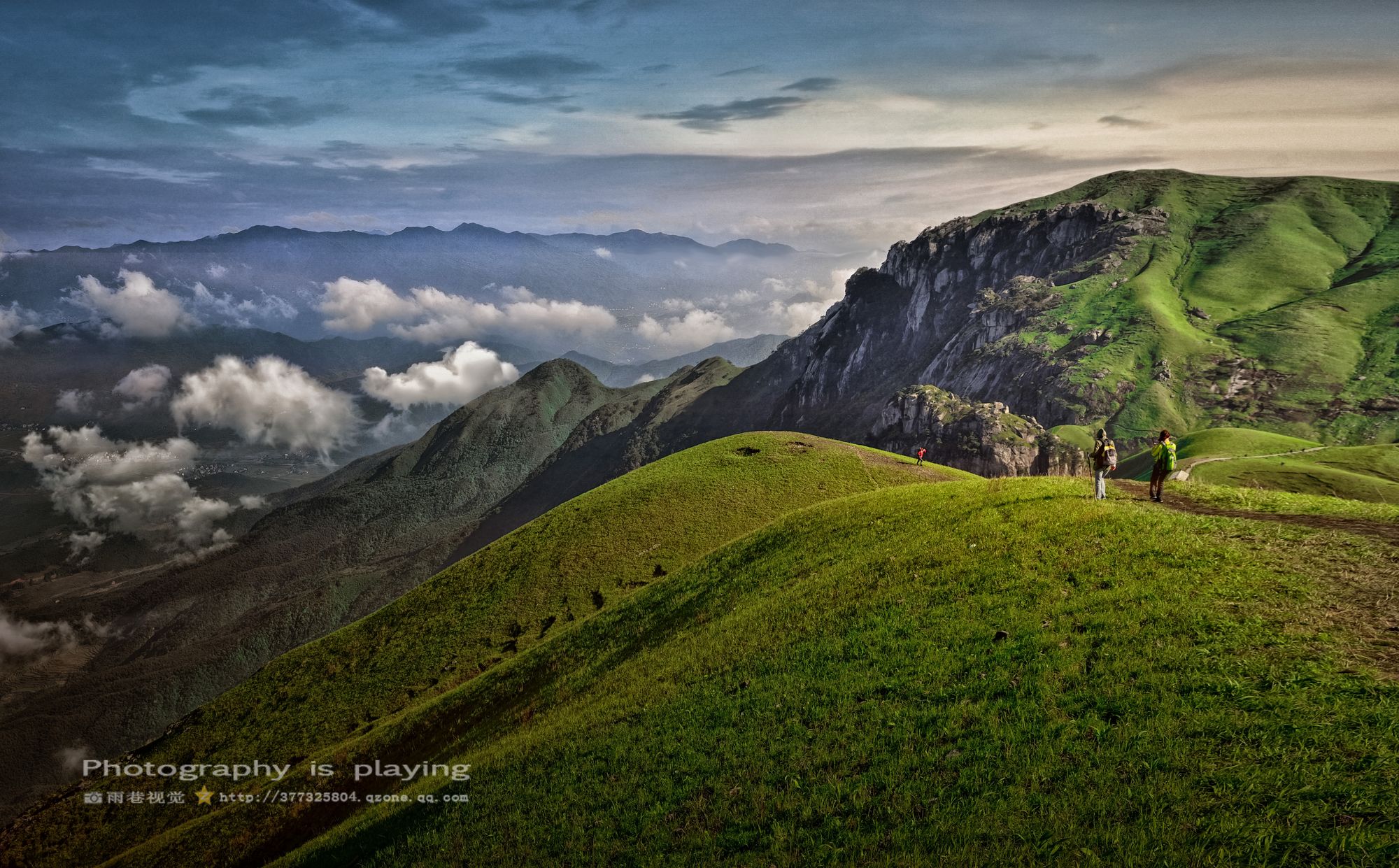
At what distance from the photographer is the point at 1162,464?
30156 mm

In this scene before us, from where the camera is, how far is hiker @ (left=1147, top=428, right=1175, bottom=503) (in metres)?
29.8

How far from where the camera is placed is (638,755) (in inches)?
834

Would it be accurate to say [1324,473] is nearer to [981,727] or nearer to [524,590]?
[524,590]

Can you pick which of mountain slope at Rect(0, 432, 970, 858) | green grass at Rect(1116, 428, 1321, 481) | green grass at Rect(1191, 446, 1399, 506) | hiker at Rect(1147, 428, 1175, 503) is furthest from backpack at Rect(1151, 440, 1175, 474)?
green grass at Rect(1116, 428, 1321, 481)

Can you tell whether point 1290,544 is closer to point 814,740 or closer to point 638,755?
point 814,740

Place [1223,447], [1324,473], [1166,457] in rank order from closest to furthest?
[1166,457] → [1324,473] → [1223,447]

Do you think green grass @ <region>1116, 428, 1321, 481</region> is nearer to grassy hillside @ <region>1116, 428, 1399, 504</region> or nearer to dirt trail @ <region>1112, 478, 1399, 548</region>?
grassy hillside @ <region>1116, 428, 1399, 504</region>

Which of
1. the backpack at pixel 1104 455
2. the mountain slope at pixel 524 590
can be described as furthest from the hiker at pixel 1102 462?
the mountain slope at pixel 524 590

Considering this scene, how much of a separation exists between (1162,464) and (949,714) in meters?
20.3

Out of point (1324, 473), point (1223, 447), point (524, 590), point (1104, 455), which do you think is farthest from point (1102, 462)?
point (1223, 447)

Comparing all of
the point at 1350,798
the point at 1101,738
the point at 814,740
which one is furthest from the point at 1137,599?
the point at 814,740

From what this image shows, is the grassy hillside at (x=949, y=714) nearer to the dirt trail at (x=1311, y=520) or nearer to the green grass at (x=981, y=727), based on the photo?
the green grass at (x=981, y=727)

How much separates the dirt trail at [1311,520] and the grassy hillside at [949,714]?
1332mm

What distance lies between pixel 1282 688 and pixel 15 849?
87799 mm
